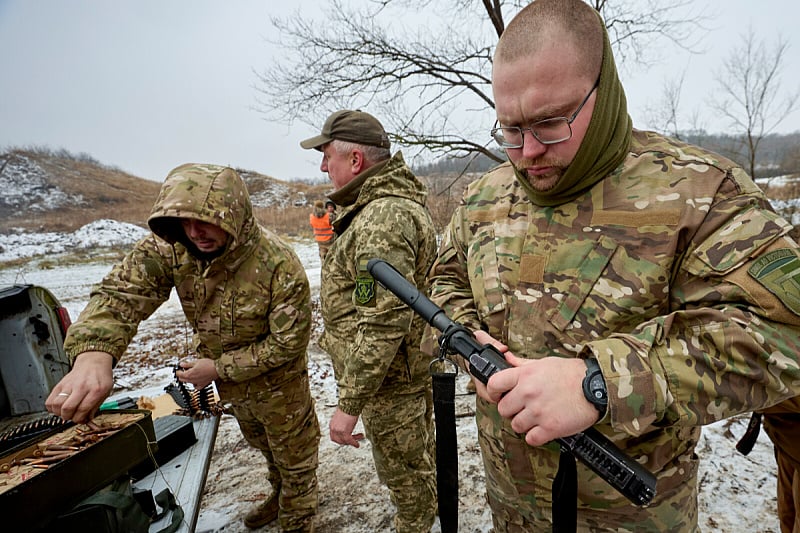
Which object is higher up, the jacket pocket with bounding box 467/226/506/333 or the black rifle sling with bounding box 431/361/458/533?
the jacket pocket with bounding box 467/226/506/333

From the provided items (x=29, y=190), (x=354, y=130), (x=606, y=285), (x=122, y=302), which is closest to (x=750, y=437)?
(x=606, y=285)

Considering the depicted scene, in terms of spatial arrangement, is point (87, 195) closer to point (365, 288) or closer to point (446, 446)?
point (365, 288)

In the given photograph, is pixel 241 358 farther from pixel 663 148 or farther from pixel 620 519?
pixel 663 148

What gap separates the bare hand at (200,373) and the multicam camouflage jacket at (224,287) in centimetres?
7

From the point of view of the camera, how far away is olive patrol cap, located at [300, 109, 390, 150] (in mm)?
2689

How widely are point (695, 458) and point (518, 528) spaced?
0.72m

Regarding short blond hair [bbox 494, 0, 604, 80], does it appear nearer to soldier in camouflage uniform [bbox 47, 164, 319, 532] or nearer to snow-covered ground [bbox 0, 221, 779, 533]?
soldier in camouflage uniform [bbox 47, 164, 319, 532]

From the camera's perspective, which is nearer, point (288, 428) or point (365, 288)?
point (365, 288)

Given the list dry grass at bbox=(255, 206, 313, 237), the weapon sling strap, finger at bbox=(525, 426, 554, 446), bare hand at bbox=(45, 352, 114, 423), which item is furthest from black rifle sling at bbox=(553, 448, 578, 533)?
dry grass at bbox=(255, 206, 313, 237)

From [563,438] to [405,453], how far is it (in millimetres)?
1781

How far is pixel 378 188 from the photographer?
8.24ft

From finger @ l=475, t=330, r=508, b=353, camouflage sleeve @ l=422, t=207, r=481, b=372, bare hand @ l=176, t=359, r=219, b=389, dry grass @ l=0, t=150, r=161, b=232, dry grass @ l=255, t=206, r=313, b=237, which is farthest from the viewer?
dry grass @ l=0, t=150, r=161, b=232

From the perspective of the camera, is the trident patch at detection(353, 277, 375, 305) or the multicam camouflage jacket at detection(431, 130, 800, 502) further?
the trident patch at detection(353, 277, 375, 305)

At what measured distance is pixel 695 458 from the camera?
1.40 metres
